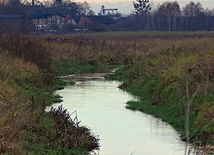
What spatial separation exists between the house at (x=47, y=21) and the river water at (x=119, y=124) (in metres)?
60.5

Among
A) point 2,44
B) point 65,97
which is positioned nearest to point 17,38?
point 2,44

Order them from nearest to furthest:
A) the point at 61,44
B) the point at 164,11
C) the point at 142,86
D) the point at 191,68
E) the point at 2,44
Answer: the point at 191,68 → the point at 142,86 → the point at 2,44 → the point at 61,44 → the point at 164,11

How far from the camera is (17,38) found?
84.8 ft

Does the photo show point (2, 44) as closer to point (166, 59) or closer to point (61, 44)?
point (166, 59)

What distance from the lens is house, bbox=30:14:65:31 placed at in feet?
277

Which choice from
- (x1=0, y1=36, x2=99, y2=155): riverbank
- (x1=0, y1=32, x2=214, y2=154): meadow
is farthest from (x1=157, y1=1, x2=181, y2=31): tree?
(x1=0, y1=36, x2=99, y2=155): riverbank

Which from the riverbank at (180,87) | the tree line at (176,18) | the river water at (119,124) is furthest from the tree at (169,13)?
the river water at (119,124)

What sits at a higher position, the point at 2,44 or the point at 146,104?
the point at 2,44

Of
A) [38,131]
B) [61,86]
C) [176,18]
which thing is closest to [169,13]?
[176,18]

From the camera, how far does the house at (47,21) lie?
84.3m

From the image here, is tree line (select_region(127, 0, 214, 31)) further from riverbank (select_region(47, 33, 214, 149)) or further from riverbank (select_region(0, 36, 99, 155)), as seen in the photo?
riverbank (select_region(0, 36, 99, 155))

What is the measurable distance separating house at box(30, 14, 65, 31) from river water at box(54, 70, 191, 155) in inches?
2381

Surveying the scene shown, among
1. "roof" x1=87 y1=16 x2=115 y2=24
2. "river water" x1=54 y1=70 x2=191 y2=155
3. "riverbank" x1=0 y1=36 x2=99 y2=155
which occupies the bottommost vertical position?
"river water" x1=54 y1=70 x2=191 y2=155

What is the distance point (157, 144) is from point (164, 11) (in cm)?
8820
